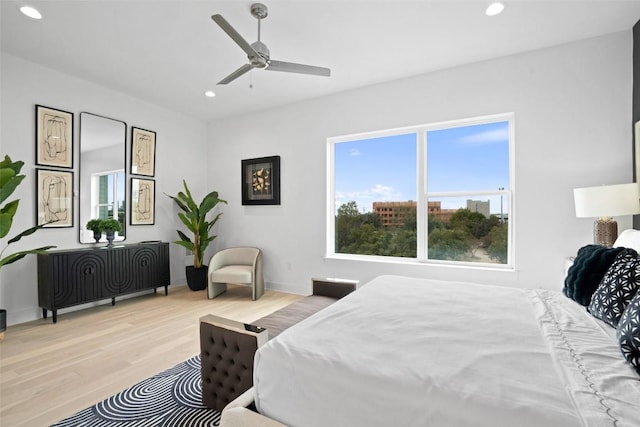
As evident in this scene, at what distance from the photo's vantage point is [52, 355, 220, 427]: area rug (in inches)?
67.8

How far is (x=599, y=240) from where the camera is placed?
2.55m

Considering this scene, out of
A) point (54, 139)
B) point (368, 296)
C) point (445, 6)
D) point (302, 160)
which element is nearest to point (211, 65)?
point (302, 160)

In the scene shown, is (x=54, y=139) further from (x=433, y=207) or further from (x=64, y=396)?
(x=433, y=207)

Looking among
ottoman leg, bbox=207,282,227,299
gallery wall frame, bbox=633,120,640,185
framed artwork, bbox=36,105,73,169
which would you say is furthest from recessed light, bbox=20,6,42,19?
gallery wall frame, bbox=633,120,640,185

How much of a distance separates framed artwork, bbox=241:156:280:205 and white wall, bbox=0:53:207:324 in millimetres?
1185

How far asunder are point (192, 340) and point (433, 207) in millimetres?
3071

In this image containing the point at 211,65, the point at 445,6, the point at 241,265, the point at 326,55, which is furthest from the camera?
the point at 241,265

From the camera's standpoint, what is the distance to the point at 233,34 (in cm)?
194

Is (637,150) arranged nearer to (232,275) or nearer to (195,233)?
(232,275)

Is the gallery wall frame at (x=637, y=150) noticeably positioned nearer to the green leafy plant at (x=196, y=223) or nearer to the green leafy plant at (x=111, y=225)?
the green leafy plant at (x=196, y=223)

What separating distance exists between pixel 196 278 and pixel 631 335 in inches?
184

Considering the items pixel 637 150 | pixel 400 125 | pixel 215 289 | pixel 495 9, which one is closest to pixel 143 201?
pixel 215 289

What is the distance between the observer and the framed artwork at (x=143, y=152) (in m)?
4.34

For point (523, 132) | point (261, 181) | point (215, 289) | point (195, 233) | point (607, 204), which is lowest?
point (215, 289)
